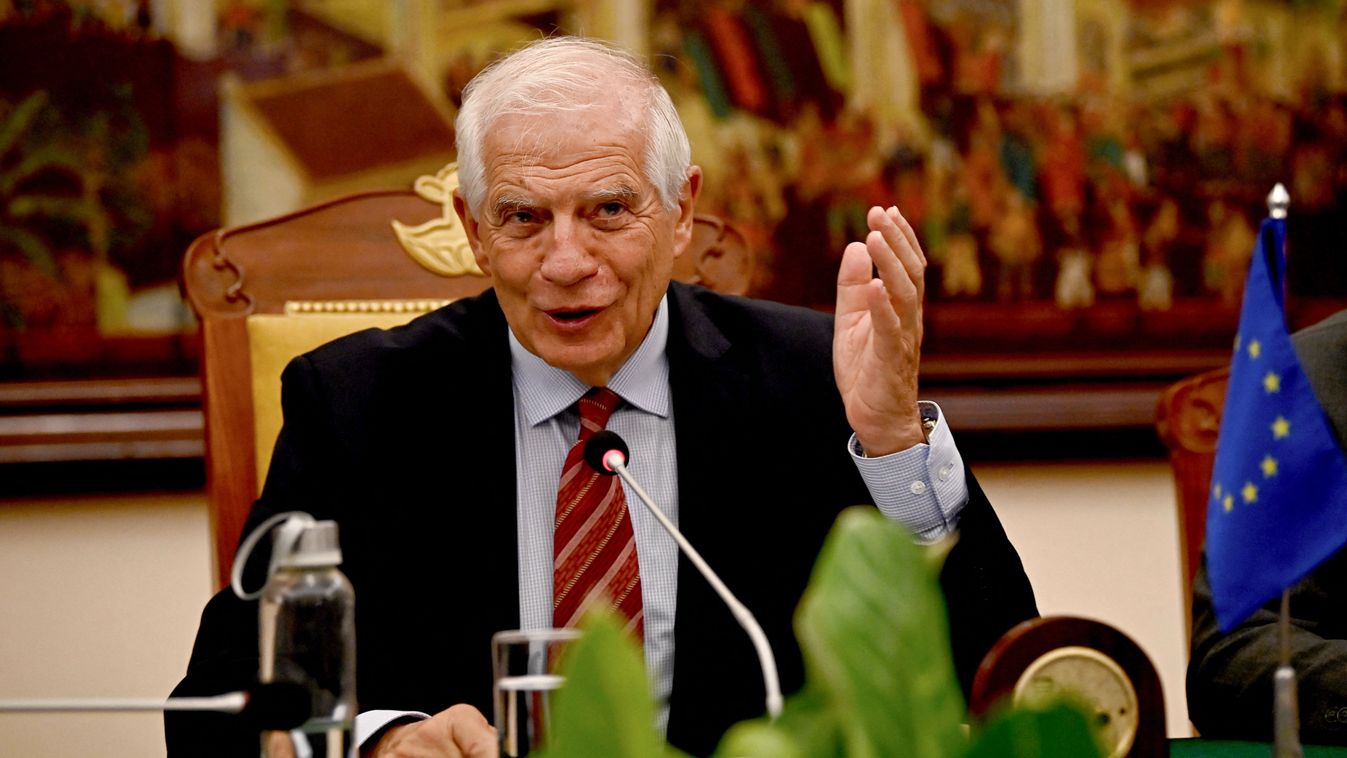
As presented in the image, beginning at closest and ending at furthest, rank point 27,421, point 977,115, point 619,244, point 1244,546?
point 1244,546 < point 619,244 < point 27,421 < point 977,115

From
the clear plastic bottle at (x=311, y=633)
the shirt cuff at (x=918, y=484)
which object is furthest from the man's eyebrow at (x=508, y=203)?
the clear plastic bottle at (x=311, y=633)

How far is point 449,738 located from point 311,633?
331mm

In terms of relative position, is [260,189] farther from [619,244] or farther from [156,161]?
[619,244]

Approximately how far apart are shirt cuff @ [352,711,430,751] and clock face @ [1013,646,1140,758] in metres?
0.74

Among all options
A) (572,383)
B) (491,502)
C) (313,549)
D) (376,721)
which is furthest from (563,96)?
(313,549)

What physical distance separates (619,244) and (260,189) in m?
1.38

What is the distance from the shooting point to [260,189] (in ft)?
10.2

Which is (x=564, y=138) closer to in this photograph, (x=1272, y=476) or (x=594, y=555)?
(x=594, y=555)

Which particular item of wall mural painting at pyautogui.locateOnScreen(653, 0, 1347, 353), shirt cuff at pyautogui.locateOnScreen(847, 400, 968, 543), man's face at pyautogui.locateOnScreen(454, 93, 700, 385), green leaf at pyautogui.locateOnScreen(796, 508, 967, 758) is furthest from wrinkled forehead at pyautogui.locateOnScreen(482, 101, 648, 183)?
green leaf at pyautogui.locateOnScreen(796, 508, 967, 758)

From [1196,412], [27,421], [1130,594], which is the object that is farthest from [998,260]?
[27,421]

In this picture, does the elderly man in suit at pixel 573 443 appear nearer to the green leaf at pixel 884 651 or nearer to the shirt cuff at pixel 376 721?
the shirt cuff at pixel 376 721

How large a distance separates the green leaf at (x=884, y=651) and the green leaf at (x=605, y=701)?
0.08m

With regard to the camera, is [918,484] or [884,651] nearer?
[884,651]

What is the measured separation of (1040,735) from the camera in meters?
0.58
